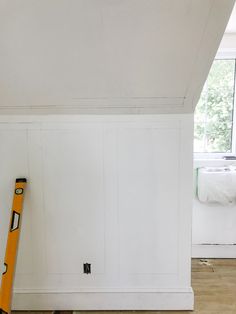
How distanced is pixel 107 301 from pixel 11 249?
736 millimetres

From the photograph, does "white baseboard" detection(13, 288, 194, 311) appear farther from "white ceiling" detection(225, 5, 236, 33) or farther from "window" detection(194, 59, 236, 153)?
"white ceiling" detection(225, 5, 236, 33)

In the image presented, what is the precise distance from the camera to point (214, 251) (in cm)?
Answer: 259

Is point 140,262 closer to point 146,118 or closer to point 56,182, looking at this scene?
point 56,182

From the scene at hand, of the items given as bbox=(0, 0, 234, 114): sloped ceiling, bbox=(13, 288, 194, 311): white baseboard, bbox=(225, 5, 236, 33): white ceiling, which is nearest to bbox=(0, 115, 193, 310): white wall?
bbox=(13, 288, 194, 311): white baseboard

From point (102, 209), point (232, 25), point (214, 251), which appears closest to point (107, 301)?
point (102, 209)

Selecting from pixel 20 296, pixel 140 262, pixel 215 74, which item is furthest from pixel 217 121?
pixel 20 296

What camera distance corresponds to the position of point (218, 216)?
257 centimetres

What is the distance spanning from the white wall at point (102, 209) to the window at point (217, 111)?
954 mm

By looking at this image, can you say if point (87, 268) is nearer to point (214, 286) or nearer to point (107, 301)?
point (107, 301)

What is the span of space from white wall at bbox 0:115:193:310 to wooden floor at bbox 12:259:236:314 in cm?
14

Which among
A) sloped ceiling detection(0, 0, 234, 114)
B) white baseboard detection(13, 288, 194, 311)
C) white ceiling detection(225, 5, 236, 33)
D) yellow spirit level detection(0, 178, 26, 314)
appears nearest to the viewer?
sloped ceiling detection(0, 0, 234, 114)

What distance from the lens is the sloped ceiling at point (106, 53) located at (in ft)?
3.84

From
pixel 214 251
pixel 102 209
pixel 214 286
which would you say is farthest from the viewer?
pixel 214 251

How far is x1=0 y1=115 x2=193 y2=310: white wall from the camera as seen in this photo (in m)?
1.79
